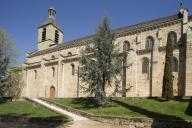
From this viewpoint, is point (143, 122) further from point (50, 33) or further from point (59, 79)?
point (50, 33)

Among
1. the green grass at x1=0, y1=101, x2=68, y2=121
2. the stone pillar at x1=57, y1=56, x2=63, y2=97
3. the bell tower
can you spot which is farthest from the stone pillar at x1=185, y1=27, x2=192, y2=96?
the bell tower

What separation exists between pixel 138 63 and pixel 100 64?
1145 centimetres

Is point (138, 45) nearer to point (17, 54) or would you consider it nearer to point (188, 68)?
point (188, 68)

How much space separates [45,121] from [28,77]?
33.0 m

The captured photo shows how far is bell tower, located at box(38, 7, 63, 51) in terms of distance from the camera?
6312 centimetres

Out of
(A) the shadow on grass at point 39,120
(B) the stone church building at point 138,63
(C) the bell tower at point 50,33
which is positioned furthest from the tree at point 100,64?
(C) the bell tower at point 50,33

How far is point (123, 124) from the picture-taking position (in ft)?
71.3

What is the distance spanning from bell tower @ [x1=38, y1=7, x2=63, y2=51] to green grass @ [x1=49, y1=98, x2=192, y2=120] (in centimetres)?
3364

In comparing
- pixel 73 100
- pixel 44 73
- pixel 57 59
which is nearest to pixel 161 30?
pixel 73 100

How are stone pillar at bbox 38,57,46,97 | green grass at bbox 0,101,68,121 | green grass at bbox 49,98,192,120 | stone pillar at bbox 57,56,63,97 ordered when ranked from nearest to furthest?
1. green grass at bbox 49,98,192,120
2. green grass at bbox 0,101,68,121
3. stone pillar at bbox 57,56,63,97
4. stone pillar at bbox 38,57,46,97

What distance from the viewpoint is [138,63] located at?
1554 inches

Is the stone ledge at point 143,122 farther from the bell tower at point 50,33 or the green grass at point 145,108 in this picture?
the bell tower at point 50,33

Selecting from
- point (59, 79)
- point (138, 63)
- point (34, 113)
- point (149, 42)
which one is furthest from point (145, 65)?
point (34, 113)

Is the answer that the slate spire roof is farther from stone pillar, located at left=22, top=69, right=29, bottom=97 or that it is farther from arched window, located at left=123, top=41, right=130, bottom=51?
arched window, located at left=123, top=41, right=130, bottom=51
